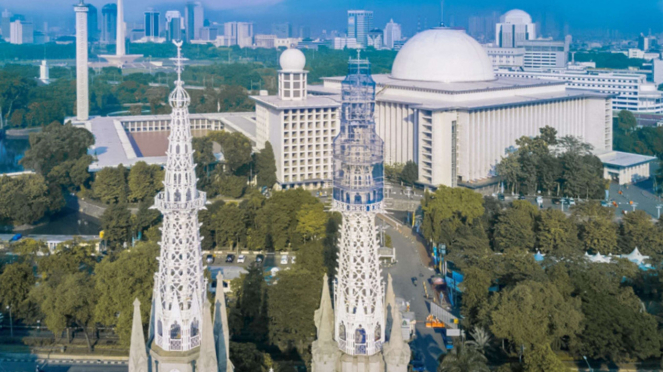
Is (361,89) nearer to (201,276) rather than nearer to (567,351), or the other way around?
(201,276)

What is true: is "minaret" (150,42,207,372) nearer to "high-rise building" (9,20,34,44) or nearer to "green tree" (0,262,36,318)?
"green tree" (0,262,36,318)

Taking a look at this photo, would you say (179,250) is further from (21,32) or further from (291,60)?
(21,32)

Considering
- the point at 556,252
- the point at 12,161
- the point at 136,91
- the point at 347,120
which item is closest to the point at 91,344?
the point at 347,120

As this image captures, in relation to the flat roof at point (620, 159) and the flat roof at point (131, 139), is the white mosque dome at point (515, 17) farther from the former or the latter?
the flat roof at point (620, 159)

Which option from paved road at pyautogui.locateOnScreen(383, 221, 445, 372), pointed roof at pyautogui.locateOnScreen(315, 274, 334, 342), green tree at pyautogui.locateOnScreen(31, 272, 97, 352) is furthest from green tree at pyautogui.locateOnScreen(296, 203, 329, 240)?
pointed roof at pyautogui.locateOnScreen(315, 274, 334, 342)

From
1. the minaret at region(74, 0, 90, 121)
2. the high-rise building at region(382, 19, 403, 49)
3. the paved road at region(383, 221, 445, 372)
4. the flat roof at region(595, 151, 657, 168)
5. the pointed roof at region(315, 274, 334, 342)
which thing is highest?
the high-rise building at region(382, 19, 403, 49)

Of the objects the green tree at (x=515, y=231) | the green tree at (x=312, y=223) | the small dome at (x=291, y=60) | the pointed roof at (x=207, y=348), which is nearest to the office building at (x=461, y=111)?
the small dome at (x=291, y=60)

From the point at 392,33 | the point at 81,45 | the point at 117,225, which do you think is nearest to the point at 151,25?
the point at 392,33
